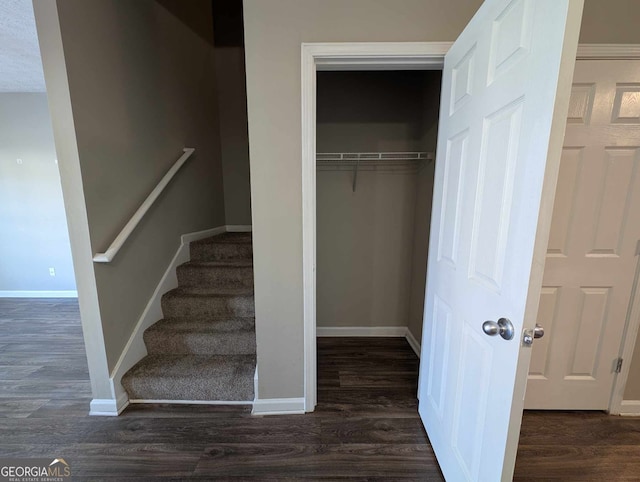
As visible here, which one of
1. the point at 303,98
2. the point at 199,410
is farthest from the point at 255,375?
the point at 303,98

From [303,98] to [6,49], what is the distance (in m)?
2.78

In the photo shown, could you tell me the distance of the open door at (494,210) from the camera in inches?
28.8

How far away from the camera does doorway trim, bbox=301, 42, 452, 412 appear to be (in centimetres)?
137

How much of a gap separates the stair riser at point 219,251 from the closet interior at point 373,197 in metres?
0.73

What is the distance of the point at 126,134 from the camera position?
1.85m

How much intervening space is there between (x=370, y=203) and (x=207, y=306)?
5.49ft

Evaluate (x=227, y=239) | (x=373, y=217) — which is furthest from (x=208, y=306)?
(x=373, y=217)

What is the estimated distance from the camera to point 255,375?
1.73 meters

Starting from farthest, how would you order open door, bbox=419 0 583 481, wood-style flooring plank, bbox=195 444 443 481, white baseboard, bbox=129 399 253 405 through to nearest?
white baseboard, bbox=129 399 253 405
wood-style flooring plank, bbox=195 444 443 481
open door, bbox=419 0 583 481

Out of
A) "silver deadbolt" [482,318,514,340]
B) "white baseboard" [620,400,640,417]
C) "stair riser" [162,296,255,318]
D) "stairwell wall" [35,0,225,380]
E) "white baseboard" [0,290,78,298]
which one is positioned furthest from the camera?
"white baseboard" [0,290,78,298]

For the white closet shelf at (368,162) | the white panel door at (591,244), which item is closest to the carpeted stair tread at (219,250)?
the white closet shelf at (368,162)

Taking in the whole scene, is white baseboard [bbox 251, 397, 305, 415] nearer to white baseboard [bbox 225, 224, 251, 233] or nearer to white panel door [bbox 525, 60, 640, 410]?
white panel door [bbox 525, 60, 640, 410]

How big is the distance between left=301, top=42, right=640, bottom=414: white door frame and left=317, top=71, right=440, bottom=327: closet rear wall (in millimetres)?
787

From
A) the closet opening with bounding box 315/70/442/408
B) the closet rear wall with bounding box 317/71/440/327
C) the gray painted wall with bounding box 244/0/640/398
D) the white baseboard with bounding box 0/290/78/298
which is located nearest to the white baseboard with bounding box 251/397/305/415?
the closet opening with bounding box 315/70/442/408
